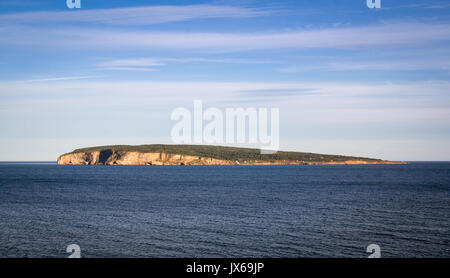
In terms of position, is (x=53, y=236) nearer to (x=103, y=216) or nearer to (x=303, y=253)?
(x=103, y=216)

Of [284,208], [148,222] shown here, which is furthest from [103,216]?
[284,208]

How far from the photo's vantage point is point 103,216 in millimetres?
50500

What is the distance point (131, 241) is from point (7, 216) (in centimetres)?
2344

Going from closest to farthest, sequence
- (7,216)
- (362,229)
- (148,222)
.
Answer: (362,229) < (148,222) < (7,216)

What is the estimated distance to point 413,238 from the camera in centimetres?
3659
